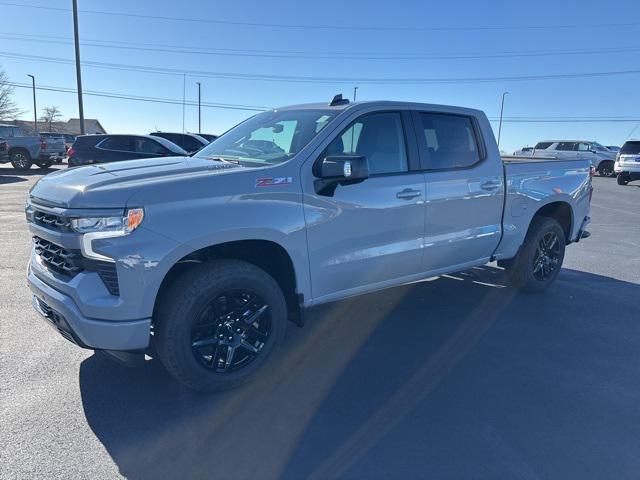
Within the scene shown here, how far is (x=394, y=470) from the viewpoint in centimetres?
269

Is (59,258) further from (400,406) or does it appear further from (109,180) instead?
(400,406)

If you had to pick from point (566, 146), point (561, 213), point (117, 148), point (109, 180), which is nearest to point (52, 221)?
point (109, 180)

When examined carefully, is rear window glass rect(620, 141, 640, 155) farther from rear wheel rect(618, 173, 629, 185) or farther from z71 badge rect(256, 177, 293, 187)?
z71 badge rect(256, 177, 293, 187)

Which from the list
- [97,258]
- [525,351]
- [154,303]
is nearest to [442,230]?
[525,351]

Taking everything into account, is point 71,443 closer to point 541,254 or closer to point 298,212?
point 298,212

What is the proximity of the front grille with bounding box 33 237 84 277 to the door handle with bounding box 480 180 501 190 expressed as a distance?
3.61 meters

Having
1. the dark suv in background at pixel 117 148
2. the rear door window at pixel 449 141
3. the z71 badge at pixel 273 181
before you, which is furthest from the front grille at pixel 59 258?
the dark suv in background at pixel 117 148

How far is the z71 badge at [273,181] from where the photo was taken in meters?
3.38

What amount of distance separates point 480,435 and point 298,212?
187 centimetres

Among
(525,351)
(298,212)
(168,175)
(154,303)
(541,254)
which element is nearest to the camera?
(154,303)

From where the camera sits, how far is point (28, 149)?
20234mm

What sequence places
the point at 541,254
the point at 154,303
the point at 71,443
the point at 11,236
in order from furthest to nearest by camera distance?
the point at 11,236 < the point at 541,254 < the point at 154,303 < the point at 71,443

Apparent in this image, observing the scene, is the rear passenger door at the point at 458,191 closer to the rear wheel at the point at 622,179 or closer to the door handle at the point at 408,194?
the door handle at the point at 408,194

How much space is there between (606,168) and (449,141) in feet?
98.4
